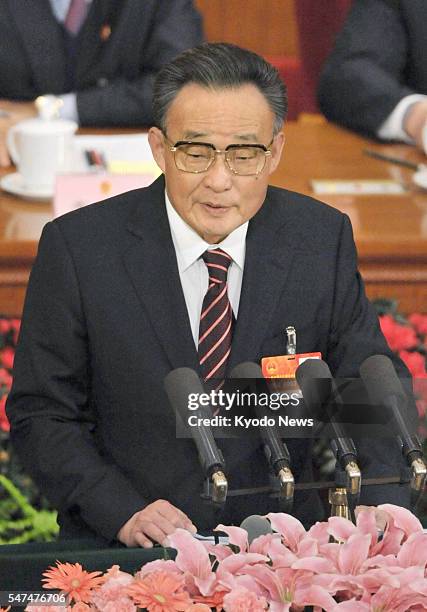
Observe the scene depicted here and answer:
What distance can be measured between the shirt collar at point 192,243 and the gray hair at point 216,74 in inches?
6.1

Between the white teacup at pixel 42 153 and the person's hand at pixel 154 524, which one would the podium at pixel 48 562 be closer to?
the person's hand at pixel 154 524

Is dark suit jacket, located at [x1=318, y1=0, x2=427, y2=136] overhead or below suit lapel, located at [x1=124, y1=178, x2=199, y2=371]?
overhead

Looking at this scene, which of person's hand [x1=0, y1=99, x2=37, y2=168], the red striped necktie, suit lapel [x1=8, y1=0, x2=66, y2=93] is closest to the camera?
the red striped necktie

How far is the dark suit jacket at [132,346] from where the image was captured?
1.52 m

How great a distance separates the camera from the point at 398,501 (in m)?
1.47

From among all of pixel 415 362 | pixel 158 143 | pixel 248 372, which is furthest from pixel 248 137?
pixel 415 362

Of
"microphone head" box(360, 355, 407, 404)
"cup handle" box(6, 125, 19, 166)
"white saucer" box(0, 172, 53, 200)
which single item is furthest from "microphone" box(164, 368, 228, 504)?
"cup handle" box(6, 125, 19, 166)

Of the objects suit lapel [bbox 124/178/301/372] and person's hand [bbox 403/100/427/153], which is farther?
person's hand [bbox 403/100/427/153]

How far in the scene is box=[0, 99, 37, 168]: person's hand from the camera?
2.71 meters

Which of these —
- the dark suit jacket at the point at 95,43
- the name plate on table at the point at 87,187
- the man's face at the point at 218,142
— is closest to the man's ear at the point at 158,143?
the man's face at the point at 218,142

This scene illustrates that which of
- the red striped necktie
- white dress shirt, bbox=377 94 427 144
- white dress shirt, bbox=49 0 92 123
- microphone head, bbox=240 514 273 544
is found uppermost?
white dress shirt, bbox=49 0 92 123

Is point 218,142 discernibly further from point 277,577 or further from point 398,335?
point 398,335

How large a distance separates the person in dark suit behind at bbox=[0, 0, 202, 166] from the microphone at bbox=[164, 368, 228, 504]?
86.7 inches

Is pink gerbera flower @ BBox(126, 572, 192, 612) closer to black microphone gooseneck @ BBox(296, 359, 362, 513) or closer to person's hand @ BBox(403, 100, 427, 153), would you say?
black microphone gooseneck @ BBox(296, 359, 362, 513)
